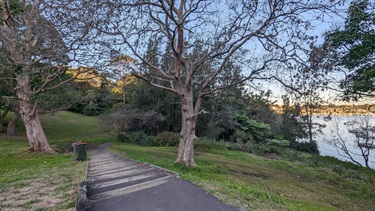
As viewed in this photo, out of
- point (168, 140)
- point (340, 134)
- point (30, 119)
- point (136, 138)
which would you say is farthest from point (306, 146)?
point (30, 119)

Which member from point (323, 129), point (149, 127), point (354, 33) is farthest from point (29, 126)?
point (323, 129)

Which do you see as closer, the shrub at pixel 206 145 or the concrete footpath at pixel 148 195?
the concrete footpath at pixel 148 195

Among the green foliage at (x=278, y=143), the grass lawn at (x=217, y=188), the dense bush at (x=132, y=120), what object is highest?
the dense bush at (x=132, y=120)

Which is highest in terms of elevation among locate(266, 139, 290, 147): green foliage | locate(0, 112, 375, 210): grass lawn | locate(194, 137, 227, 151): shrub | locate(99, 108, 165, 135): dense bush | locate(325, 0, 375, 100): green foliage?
locate(325, 0, 375, 100): green foliage

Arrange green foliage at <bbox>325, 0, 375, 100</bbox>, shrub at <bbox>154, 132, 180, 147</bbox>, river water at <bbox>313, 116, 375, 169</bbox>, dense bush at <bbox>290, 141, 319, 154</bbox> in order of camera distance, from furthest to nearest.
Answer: dense bush at <bbox>290, 141, 319, 154</bbox> → river water at <bbox>313, 116, 375, 169</bbox> → shrub at <bbox>154, 132, 180, 147</bbox> → green foliage at <bbox>325, 0, 375, 100</bbox>

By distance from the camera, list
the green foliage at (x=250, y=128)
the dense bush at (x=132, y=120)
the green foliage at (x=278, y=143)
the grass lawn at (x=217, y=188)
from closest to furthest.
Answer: the grass lawn at (x=217, y=188), the dense bush at (x=132, y=120), the green foliage at (x=278, y=143), the green foliage at (x=250, y=128)

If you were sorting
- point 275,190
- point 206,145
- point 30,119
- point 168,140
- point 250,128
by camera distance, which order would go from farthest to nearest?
point 250,128
point 168,140
point 206,145
point 30,119
point 275,190

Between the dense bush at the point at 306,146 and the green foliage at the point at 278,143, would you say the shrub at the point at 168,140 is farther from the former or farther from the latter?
the dense bush at the point at 306,146

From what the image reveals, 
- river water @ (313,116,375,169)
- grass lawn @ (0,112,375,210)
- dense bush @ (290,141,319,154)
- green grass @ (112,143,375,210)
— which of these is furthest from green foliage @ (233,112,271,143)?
green grass @ (112,143,375,210)

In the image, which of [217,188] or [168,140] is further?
[168,140]

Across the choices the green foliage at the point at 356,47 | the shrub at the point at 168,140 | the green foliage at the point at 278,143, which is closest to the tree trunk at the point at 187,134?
the green foliage at the point at 356,47

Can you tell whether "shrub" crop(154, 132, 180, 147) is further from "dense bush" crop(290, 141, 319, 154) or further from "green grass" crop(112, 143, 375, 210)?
"dense bush" crop(290, 141, 319, 154)

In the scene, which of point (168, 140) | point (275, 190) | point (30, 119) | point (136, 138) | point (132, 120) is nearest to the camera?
point (275, 190)

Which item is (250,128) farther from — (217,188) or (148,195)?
(148,195)
